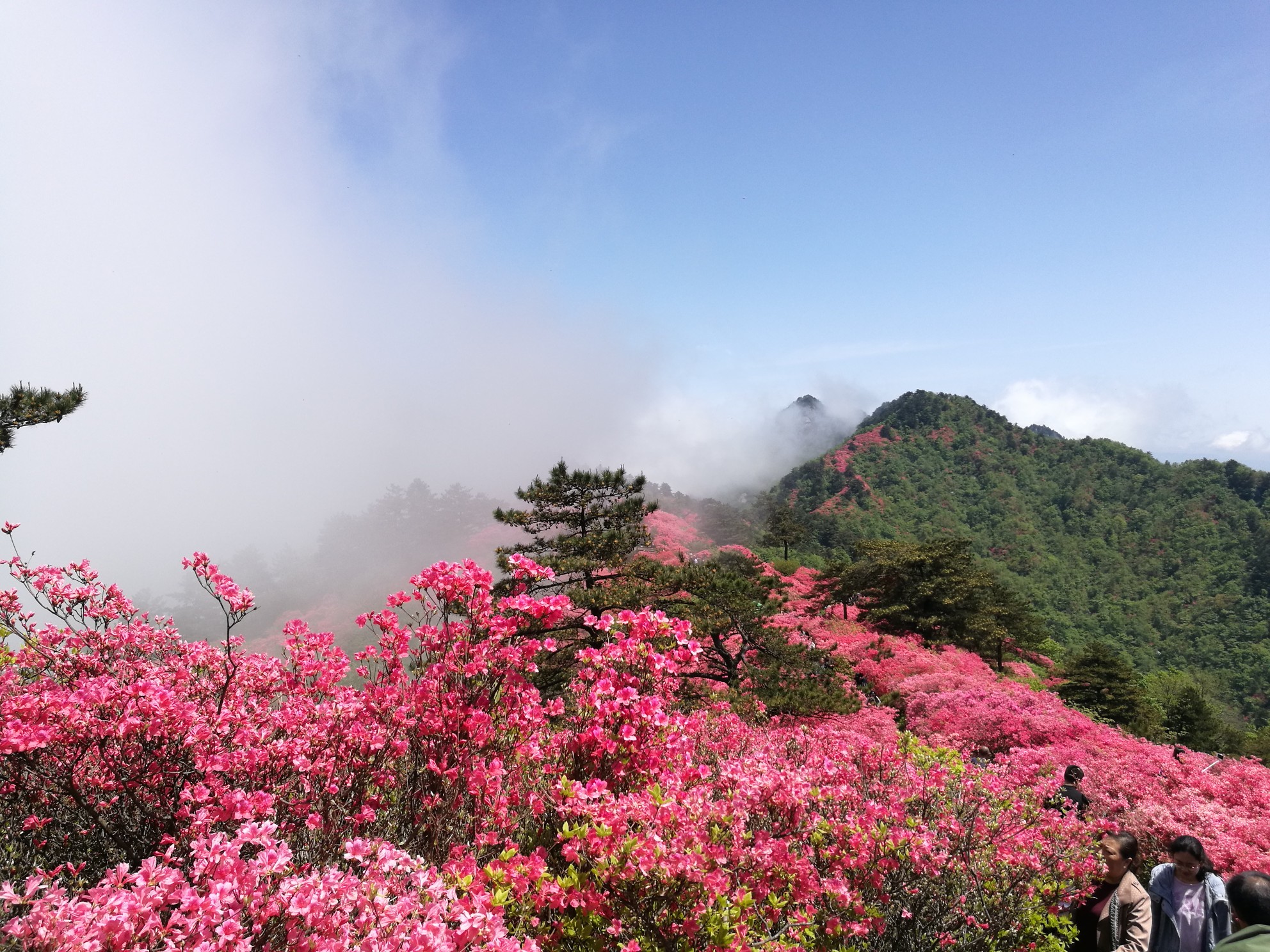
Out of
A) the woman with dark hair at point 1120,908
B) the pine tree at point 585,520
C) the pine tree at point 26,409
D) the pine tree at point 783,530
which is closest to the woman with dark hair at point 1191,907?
the woman with dark hair at point 1120,908

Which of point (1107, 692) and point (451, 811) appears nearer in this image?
point (451, 811)

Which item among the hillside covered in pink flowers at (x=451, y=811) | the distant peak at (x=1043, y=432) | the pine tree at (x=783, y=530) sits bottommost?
the hillside covered in pink flowers at (x=451, y=811)

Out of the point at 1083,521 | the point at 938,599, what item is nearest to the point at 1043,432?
the point at 1083,521

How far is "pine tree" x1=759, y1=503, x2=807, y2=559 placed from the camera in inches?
1345

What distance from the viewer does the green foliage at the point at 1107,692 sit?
15.1 metres

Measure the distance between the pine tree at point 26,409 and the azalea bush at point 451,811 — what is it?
6.49m

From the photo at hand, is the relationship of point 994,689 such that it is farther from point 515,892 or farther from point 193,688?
point 193,688

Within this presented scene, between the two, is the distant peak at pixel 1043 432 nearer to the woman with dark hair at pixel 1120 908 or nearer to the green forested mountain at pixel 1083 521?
the green forested mountain at pixel 1083 521

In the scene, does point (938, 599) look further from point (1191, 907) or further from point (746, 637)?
point (1191, 907)

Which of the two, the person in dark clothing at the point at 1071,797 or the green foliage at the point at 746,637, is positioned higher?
the green foliage at the point at 746,637

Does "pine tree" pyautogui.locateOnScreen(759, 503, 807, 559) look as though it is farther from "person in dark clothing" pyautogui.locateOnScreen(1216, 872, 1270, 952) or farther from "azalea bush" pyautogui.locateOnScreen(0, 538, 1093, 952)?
"person in dark clothing" pyautogui.locateOnScreen(1216, 872, 1270, 952)

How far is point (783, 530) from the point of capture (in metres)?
34.1

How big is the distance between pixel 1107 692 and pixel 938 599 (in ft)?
17.4

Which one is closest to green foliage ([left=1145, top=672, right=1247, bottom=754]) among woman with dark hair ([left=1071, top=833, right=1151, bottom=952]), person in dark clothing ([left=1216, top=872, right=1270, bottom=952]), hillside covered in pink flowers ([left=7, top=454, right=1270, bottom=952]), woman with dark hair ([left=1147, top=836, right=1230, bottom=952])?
woman with dark hair ([left=1147, top=836, right=1230, bottom=952])
